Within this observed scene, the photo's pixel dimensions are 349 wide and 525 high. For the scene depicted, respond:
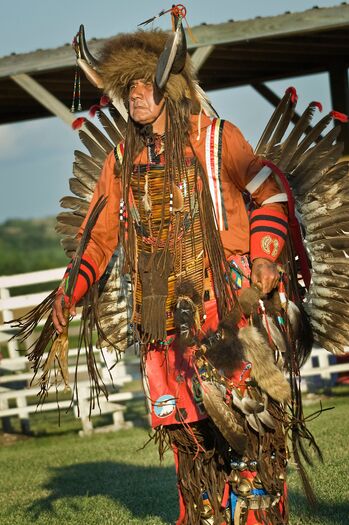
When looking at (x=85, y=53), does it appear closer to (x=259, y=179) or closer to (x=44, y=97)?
(x=259, y=179)

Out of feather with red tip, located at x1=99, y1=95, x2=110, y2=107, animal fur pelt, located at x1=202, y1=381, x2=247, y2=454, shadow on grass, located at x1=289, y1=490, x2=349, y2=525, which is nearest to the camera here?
animal fur pelt, located at x1=202, y1=381, x2=247, y2=454

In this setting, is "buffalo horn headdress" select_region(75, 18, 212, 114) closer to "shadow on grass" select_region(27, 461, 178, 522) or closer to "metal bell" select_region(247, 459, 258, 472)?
"metal bell" select_region(247, 459, 258, 472)

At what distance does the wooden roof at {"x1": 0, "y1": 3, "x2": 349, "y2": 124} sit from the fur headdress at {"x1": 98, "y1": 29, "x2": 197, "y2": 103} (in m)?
3.49

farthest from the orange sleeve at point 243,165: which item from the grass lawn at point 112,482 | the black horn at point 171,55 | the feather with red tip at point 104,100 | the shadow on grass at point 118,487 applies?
the shadow on grass at point 118,487

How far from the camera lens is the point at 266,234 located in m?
4.10

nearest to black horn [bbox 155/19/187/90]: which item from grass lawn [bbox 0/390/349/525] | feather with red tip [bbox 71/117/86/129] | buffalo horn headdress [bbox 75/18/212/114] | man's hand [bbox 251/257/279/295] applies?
buffalo horn headdress [bbox 75/18/212/114]

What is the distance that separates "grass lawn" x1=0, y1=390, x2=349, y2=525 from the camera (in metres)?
5.63

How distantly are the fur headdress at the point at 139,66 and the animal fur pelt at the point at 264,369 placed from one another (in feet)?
3.48

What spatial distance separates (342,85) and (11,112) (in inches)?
169

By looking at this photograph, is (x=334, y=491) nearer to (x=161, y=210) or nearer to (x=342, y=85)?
(x=161, y=210)

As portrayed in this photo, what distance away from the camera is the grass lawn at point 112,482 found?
18.5 feet

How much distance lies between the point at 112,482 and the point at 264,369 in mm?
3318

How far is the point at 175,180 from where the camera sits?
4.13 meters

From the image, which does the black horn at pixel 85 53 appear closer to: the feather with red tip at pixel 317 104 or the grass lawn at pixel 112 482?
the feather with red tip at pixel 317 104
